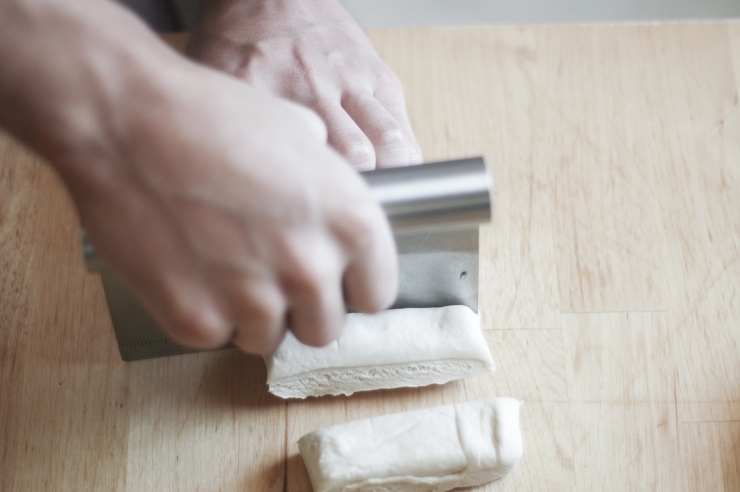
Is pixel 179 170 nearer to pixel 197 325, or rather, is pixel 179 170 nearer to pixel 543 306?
pixel 197 325

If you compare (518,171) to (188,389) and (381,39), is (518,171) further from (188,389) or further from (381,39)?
(188,389)

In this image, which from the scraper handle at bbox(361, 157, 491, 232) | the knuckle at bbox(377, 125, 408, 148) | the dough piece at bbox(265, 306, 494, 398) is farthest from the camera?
the knuckle at bbox(377, 125, 408, 148)

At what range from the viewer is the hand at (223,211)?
0.61m

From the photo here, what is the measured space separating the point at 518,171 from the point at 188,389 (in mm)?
607

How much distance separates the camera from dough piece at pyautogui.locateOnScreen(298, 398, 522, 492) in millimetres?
938

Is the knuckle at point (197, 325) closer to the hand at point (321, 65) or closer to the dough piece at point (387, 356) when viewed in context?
the dough piece at point (387, 356)

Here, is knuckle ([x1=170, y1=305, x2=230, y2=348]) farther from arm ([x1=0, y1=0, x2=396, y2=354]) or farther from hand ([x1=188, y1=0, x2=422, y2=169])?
hand ([x1=188, y1=0, x2=422, y2=169])

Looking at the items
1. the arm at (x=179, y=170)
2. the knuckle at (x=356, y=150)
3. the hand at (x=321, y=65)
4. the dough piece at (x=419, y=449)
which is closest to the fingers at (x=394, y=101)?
the hand at (x=321, y=65)

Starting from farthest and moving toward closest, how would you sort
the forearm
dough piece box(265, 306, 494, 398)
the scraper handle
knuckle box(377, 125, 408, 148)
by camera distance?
1. knuckle box(377, 125, 408, 148)
2. dough piece box(265, 306, 494, 398)
3. the scraper handle
4. the forearm

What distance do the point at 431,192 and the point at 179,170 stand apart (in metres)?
0.33

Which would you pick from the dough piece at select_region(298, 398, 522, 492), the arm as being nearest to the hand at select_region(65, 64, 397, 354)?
the arm

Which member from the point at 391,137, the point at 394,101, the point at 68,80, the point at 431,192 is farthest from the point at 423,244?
the point at 68,80

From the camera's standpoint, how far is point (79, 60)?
0.60 m

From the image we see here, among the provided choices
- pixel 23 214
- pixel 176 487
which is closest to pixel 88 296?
pixel 23 214
